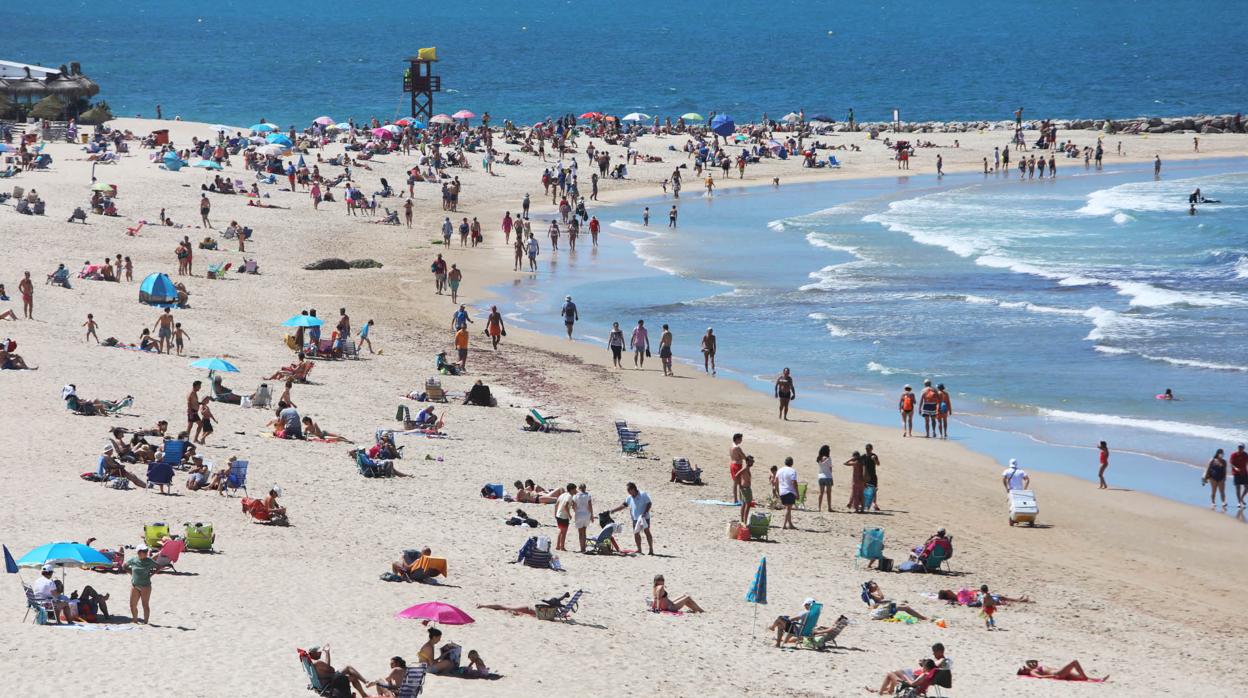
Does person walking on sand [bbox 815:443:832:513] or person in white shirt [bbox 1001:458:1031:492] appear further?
person in white shirt [bbox 1001:458:1031:492]

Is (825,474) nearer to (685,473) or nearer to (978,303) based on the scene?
(685,473)

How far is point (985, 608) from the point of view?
Result: 53.5 feet

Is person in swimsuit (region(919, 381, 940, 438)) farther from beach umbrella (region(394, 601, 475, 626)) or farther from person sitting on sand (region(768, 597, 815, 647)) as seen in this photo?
beach umbrella (region(394, 601, 475, 626))

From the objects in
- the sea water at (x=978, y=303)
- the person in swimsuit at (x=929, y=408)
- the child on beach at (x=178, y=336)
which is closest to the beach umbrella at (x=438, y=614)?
the sea water at (x=978, y=303)

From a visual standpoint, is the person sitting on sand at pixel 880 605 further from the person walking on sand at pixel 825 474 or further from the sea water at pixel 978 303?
the sea water at pixel 978 303

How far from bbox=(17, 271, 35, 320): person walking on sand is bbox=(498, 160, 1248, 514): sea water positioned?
10675 mm

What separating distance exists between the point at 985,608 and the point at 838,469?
6756 mm

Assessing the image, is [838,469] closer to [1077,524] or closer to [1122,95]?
[1077,524]

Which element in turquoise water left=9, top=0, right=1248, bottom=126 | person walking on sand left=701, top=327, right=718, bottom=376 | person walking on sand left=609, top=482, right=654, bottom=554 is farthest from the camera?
turquoise water left=9, top=0, right=1248, bottom=126

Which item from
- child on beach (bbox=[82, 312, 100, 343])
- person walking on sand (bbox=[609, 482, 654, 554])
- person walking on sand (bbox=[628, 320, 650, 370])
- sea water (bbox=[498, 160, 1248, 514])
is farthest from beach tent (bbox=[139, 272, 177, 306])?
person walking on sand (bbox=[609, 482, 654, 554])

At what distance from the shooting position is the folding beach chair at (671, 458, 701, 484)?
21.7 metres

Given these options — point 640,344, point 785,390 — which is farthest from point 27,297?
point 785,390

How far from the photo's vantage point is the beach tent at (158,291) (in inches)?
1228

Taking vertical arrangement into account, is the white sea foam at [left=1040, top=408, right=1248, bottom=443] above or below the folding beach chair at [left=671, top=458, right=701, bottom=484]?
above
